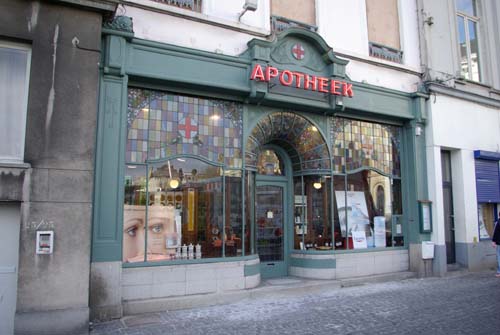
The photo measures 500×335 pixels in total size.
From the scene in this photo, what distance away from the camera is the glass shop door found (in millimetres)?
9711

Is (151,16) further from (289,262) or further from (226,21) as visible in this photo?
(289,262)

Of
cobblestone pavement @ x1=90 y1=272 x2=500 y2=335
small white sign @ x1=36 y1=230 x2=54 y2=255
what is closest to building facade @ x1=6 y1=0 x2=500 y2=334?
small white sign @ x1=36 y1=230 x2=54 y2=255

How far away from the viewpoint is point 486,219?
12555 millimetres

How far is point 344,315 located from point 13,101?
6516mm

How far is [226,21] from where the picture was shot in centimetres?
Answer: 862

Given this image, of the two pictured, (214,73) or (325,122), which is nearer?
(214,73)

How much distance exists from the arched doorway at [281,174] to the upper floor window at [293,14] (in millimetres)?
2170

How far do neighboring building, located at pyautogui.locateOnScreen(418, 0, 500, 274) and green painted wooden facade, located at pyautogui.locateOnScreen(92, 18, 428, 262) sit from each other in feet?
1.78

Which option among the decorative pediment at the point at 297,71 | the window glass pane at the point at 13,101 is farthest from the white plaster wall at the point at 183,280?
the decorative pediment at the point at 297,71

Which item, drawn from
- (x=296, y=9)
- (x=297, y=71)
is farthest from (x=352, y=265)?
(x=296, y=9)

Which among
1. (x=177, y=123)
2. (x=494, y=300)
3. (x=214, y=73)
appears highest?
(x=214, y=73)

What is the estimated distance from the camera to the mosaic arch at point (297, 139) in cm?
939

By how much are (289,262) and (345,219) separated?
1.77m

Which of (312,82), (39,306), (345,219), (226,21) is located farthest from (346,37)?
(39,306)
